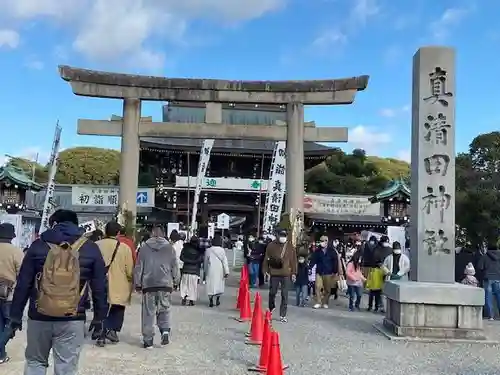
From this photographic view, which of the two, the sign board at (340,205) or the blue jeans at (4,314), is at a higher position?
the sign board at (340,205)

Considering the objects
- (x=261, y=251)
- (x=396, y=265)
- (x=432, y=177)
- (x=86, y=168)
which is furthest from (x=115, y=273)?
(x=86, y=168)

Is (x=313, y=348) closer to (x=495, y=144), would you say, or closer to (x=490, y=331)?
(x=490, y=331)

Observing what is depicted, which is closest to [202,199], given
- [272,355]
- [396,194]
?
[396,194]

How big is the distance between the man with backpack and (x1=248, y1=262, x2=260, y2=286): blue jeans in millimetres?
14052

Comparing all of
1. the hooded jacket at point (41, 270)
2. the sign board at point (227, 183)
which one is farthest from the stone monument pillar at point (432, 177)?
the sign board at point (227, 183)

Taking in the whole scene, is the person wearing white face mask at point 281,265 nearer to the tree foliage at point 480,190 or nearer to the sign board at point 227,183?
the tree foliage at point 480,190

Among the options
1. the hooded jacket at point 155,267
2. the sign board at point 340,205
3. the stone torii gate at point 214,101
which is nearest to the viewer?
A: the hooded jacket at point 155,267

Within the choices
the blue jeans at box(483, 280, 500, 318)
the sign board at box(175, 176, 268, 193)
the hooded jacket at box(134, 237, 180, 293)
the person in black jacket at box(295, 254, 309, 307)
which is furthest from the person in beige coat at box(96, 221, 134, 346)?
the sign board at box(175, 176, 268, 193)

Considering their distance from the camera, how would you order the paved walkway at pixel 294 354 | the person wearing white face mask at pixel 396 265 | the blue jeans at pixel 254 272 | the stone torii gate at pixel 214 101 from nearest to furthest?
the paved walkway at pixel 294 354 < the person wearing white face mask at pixel 396 265 < the blue jeans at pixel 254 272 < the stone torii gate at pixel 214 101

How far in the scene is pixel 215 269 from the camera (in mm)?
12961

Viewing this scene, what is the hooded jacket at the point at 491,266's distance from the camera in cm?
1195

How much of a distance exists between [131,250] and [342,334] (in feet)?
12.6

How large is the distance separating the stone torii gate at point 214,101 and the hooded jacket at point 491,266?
7.84 meters

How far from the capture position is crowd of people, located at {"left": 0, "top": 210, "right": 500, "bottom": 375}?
431 centimetres
